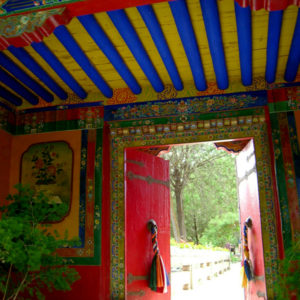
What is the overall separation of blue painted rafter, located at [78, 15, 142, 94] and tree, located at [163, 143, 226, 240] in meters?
7.90

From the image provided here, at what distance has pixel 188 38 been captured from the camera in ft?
12.0

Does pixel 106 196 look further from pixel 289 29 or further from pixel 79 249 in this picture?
pixel 289 29

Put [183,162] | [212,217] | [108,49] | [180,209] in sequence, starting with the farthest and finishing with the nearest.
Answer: [212,217] → [180,209] → [183,162] → [108,49]

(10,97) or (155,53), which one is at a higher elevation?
(155,53)

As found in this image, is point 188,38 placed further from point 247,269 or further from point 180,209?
point 180,209

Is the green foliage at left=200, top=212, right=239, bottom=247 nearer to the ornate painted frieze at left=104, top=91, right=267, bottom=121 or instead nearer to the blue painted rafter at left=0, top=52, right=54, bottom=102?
the ornate painted frieze at left=104, top=91, right=267, bottom=121

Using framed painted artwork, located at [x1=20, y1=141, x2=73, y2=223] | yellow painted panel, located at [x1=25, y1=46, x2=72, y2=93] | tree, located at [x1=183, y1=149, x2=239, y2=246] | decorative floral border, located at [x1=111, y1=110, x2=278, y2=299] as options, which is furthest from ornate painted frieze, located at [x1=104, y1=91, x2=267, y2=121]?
tree, located at [x1=183, y1=149, x2=239, y2=246]

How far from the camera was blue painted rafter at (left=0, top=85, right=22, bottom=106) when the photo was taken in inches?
185

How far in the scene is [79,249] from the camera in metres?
4.49

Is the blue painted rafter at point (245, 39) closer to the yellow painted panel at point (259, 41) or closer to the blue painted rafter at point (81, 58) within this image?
the yellow painted panel at point (259, 41)

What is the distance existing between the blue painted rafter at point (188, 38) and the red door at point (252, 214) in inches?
39.5

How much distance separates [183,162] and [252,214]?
8038 mm

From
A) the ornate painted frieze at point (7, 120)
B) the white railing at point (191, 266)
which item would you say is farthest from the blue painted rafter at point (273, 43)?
the white railing at point (191, 266)

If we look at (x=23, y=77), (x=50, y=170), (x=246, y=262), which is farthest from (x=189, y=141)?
(x=23, y=77)
